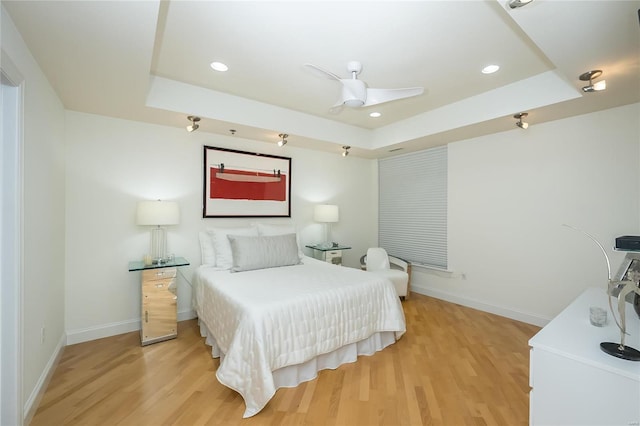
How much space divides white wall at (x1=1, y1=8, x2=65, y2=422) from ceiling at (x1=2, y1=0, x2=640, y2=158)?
15 centimetres

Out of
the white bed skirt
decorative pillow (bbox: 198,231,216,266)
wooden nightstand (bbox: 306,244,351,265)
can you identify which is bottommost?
the white bed skirt

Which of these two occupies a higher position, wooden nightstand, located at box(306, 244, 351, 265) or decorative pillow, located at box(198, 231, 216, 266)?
decorative pillow, located at box(198, 231, 216, 266)

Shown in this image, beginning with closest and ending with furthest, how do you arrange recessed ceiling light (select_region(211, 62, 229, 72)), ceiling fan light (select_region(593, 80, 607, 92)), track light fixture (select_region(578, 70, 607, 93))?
track light fixture (select_region(578, 70, 607, 93)), ceiling fan light (select_region(593, 80, 607, 92)), recessed ceiling light (select_region(211, 62, 229, 72))

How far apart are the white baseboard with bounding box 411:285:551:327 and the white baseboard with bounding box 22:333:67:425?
453 centimetres

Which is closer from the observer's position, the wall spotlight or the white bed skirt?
the white bed skirt

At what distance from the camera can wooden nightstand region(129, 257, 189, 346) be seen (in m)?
2.97

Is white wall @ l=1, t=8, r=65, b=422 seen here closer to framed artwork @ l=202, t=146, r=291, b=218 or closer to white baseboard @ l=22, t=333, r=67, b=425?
white baseboard @ l=22, t=333, r=67, b=425

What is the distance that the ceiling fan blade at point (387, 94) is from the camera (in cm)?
236

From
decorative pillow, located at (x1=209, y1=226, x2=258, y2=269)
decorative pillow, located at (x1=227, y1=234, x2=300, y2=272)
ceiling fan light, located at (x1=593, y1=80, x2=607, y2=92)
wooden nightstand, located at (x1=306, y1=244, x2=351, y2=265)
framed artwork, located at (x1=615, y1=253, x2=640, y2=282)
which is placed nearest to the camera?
framed artwork, located at (x1=615, y1=253, x2=640, y2=282)

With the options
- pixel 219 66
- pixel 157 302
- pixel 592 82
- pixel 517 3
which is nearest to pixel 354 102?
pixel 517 3

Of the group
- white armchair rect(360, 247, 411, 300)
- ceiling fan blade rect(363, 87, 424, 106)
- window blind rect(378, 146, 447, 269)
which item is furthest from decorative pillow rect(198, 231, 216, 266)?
window blind rect(378, 146, 447, 269)

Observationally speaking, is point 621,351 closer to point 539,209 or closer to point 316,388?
point 316,388

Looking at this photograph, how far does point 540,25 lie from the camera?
5.52ft

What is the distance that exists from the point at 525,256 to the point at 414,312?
153 centimetres
